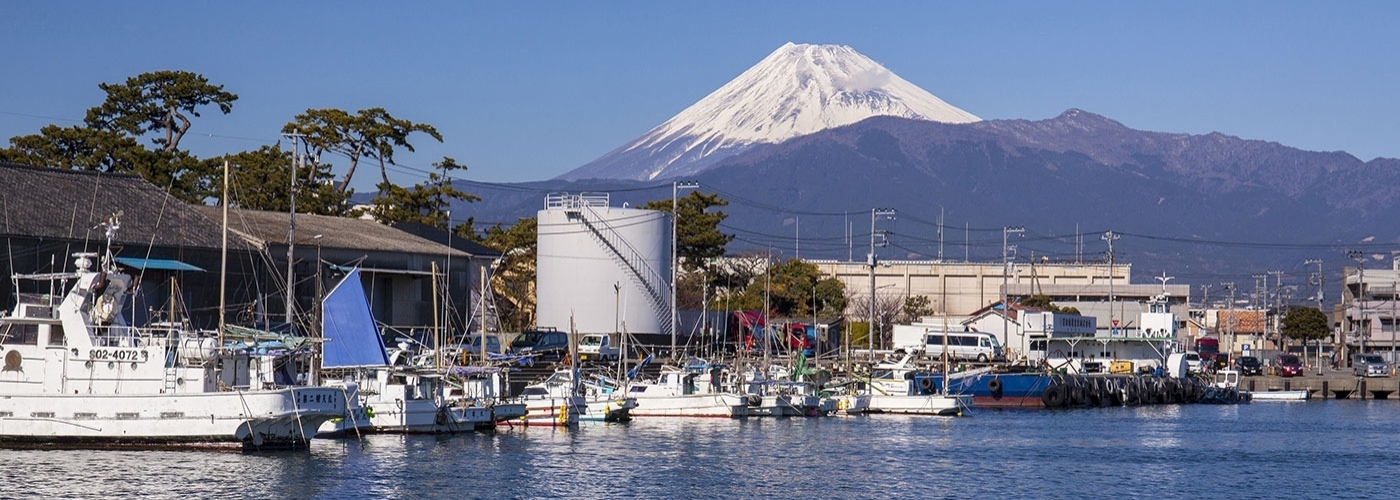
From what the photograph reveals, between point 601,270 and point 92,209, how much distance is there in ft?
75.2

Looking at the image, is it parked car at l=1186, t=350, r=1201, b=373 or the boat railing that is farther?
parked car at l=1186, t=350, r=1201, b=373

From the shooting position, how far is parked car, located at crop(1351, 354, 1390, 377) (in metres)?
95.2

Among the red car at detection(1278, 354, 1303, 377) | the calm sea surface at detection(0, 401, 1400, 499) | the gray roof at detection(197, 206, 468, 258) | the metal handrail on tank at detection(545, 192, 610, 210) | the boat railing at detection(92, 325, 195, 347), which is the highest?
the metal handrail on tank at detection(545, 192, 610, 210)

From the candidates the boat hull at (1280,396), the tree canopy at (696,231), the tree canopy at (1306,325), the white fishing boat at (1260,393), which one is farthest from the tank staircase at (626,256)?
the tree canopy at (1306,325)

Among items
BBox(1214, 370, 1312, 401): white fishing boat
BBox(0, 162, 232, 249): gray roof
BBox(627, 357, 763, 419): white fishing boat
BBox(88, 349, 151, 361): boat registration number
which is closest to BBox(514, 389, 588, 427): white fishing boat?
BBox(627, 357, 763, 419): white fishing boat

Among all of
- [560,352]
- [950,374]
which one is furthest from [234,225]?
[950,374]

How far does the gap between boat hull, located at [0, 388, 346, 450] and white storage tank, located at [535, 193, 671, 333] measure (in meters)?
37.2

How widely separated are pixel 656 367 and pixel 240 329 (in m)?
23.6

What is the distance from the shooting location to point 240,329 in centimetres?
4625

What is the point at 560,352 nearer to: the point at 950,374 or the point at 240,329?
the point at 950,374

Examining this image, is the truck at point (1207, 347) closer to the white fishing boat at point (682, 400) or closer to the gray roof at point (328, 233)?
the gray roof at point (328, 233)

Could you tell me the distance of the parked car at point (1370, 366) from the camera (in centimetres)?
9519

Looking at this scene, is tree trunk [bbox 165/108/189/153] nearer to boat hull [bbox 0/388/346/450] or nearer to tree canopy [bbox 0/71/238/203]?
tree canopy [bbox 0/71/238/203]

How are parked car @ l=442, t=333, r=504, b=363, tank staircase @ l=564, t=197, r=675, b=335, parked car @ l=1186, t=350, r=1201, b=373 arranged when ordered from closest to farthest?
parked car @ l=442, t=333, r=504, b=363
tank staircase @ l=564, t=197, r=675, b=335
parked car @ l=1186, t=350, r=1201, b=373
